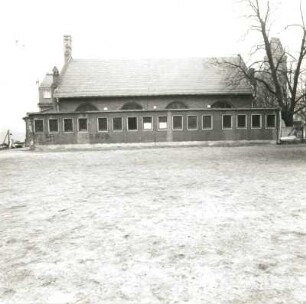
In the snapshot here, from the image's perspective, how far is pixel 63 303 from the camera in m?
3.30

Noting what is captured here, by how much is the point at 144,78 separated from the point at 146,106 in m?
3.24

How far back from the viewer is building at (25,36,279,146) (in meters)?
32.7

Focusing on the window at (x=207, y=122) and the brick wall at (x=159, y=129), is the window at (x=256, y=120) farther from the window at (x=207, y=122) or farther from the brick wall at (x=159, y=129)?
the window at (x=207, y=122)

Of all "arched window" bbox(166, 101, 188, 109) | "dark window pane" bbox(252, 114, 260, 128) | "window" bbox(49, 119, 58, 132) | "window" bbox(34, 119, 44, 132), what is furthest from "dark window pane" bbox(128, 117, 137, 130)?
"dark window pane" bbox(252, 114, 260, 128)

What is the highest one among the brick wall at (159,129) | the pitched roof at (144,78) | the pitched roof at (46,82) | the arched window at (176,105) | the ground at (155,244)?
the pitched roof at (46,82)

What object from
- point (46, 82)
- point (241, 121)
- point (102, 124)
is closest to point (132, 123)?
point (102, 124)

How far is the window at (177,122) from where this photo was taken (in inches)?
1294

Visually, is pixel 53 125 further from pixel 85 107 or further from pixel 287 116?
pixel 287 116

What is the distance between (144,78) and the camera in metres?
38.6

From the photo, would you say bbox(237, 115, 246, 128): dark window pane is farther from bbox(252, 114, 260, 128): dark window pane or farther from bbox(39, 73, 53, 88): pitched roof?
bbox(39, 73, 53, 88): pitched roof

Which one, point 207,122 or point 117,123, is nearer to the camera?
point 117,123

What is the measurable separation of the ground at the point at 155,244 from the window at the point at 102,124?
76.2 feet

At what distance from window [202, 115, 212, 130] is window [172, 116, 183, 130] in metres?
1.92

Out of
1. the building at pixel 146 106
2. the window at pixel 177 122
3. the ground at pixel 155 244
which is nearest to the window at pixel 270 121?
the building at pixel 146 106
